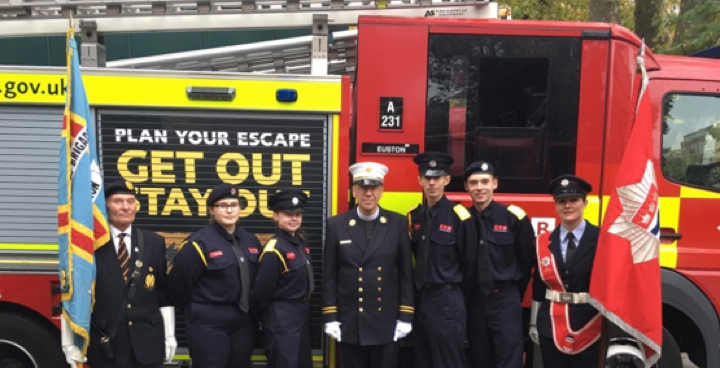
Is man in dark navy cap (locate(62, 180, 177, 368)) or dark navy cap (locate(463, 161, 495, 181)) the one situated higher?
dark navy cap (locate(463, 161, 495, 181))

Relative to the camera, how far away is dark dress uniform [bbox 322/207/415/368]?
4422mm

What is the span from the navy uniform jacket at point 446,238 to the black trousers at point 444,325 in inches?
3.9

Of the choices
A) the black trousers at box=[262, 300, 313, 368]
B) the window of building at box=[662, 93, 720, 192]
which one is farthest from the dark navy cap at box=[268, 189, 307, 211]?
the window of building at box=[662, 93, 720, 192]

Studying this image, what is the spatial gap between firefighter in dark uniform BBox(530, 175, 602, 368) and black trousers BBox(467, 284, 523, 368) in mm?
178

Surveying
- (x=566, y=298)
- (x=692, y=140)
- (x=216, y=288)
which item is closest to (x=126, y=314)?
(x=216, y=288)

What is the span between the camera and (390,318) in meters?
4.44

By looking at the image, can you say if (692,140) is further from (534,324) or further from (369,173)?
(369,173)

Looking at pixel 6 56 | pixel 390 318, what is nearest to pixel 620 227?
pixel 390 318

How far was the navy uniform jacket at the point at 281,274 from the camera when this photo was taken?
430 centimetres

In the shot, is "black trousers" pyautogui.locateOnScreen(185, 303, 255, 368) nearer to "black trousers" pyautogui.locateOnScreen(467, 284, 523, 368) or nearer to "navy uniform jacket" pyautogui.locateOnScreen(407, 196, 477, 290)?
"navy uniform jacket" pyautogui.locateOnScreen(407, 196, 477, 290)

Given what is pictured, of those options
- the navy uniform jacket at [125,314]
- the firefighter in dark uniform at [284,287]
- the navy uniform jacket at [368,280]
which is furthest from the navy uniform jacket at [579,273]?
the navy uniform jacket at [125,314]

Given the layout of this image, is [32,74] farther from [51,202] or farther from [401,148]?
[401,148]

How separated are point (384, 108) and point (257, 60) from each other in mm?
1223

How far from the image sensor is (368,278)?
444cm
